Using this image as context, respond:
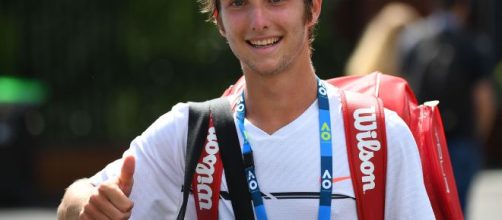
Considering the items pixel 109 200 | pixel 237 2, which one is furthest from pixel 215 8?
pixel 109 200

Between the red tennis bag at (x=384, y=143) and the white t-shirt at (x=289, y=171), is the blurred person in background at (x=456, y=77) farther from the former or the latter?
the white t-shirt at (x=289, y=171)

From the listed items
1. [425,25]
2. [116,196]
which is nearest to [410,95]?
[116,196]

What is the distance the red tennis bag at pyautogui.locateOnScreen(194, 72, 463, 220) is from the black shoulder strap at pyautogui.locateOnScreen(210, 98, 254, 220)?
0.06 meters

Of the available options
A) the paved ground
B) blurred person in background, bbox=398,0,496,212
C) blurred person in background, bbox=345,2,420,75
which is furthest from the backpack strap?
the paved ground

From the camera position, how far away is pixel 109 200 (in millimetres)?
3248

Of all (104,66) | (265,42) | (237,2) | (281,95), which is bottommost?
(104,66)

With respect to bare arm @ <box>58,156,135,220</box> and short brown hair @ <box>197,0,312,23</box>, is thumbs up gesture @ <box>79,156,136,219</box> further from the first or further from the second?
short brown hair @ <box>197,0,312,23</box>

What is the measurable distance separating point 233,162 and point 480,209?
912 cm

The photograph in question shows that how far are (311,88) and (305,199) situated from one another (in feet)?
1.23

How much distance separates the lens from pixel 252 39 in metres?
3.57

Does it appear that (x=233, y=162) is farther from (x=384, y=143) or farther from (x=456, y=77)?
(x=456, y=77)

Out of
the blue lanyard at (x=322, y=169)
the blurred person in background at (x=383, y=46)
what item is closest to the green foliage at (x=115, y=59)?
the blurred person in background at (x=383, y=46)

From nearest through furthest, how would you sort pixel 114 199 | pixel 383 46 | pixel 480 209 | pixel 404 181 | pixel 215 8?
pixel 114 199, pixel 404 181, pixel 215 8, pixel 383 46, pixel 480 209

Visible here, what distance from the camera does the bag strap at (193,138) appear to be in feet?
11.5
